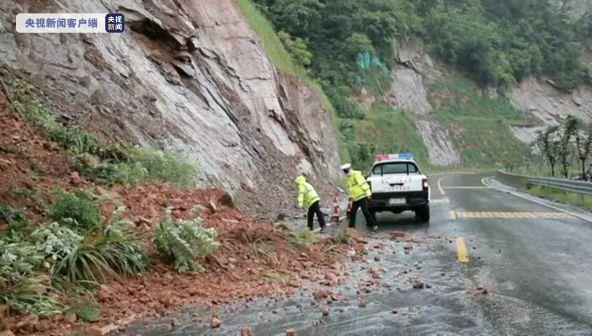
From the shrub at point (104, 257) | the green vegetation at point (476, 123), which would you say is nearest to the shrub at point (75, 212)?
the shrub at point (104, 257)

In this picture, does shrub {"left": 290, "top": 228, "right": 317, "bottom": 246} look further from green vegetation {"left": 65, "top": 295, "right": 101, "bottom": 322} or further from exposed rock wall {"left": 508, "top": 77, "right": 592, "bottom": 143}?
exposed rock wall {"left": 508, "top": 77, "right": 592, "bottom": 143}

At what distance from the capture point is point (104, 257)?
6992 millimetres

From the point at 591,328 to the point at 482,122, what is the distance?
68.4 meters

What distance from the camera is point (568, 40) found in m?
84.2

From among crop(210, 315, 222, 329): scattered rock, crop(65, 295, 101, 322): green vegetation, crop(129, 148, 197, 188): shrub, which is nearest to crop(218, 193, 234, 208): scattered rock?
crop(129, 148, 197, 188): shrub

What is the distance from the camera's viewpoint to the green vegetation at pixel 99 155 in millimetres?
10602

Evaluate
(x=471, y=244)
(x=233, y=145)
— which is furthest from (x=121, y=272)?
(x=233, y=145)

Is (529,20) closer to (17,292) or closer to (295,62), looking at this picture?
(295,62)

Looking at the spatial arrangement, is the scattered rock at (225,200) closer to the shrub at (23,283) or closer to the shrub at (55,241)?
the shrub at (55,241)

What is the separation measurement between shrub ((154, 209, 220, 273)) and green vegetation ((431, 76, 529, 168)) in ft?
203

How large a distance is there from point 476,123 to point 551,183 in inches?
1909

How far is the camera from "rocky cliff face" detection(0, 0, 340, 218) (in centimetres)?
1330

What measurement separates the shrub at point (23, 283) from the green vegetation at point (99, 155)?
157 inches

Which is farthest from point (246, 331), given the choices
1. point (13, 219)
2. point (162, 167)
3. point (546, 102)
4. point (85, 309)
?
point (546, 102)
